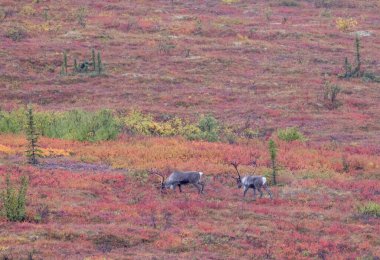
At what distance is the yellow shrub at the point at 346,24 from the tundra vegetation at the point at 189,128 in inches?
9.0

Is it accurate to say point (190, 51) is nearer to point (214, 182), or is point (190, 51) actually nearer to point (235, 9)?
point (235, 9)

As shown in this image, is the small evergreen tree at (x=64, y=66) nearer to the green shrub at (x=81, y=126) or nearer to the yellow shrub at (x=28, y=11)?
the green shrub at (x=81, y=126)

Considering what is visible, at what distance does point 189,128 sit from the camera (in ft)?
135

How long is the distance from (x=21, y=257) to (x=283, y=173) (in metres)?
14.0

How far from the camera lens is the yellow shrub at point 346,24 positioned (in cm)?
7362

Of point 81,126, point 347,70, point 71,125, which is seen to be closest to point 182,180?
point 81,126

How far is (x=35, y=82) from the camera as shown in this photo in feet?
178

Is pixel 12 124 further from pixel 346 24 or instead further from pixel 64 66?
pixel 346 24

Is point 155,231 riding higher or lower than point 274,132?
higher

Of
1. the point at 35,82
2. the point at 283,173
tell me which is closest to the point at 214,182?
Answer: the point at 283,173

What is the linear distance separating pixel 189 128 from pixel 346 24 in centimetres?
3796

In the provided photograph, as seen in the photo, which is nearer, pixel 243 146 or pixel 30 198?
Answer: pixel 30 198

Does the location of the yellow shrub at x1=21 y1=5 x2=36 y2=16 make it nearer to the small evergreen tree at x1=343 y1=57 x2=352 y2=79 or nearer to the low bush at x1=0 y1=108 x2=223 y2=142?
the small evergreen tree at x1=343 y1=57 x2=352 y2=79

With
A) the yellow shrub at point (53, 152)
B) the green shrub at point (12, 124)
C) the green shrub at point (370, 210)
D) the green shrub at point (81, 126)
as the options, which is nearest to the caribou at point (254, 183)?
the green shrub at point (370, 210)
